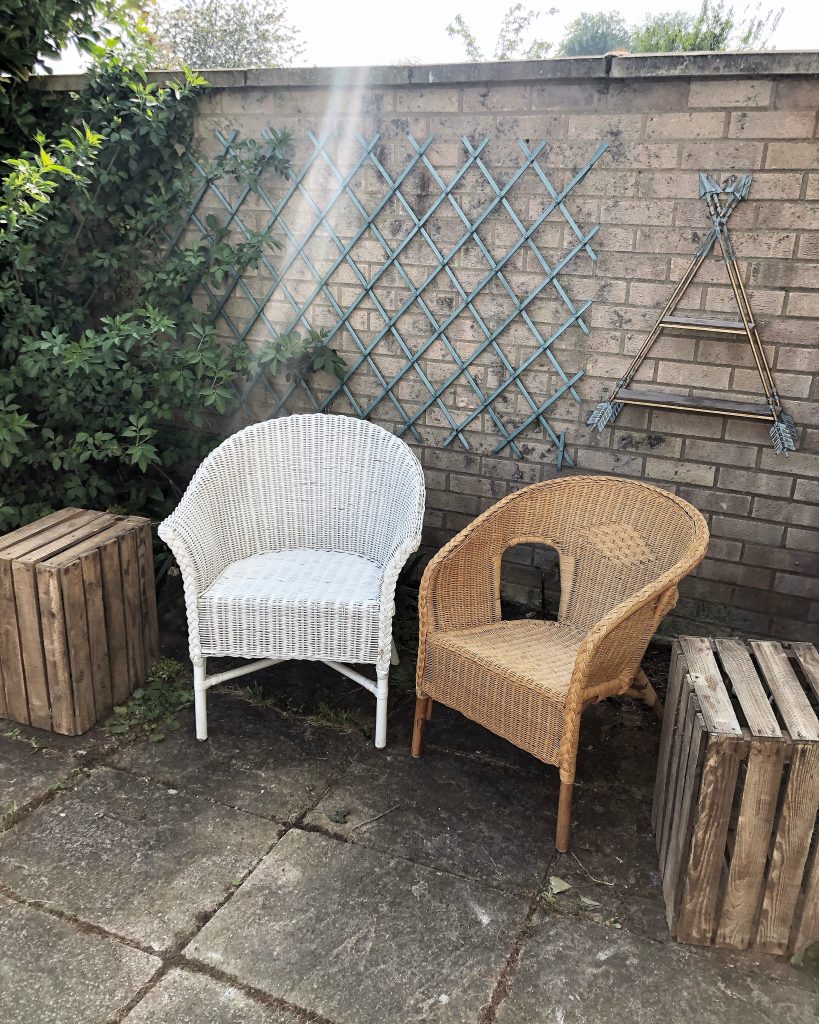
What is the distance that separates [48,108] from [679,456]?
2.72 metres

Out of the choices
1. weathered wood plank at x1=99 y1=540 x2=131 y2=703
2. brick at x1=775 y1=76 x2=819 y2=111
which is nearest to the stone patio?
weathered wood plank at x1=99 y1=540 x2=131 y2=703

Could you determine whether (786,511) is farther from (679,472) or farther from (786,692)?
(786,692)

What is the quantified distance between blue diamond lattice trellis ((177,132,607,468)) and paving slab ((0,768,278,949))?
156 cm

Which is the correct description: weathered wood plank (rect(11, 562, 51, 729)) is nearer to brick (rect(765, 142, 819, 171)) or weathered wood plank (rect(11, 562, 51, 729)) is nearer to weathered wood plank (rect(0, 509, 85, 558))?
weathered wood plank (rect(0, 509, 85, 558))

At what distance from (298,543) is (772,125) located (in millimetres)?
1865

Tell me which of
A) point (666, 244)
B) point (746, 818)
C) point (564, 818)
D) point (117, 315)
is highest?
point (666, 244)

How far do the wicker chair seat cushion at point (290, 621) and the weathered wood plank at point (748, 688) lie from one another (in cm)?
89

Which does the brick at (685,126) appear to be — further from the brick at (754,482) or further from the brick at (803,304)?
the brick at (754,482)

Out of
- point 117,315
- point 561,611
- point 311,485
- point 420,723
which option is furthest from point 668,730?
point 117,315

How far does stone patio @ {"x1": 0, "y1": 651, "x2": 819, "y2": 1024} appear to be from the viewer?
1.60 m

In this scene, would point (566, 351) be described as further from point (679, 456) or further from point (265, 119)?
point (265, 119)

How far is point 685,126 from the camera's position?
2453 mm

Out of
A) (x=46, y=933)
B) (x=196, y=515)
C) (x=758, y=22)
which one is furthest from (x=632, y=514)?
A: (x=758, y=22)

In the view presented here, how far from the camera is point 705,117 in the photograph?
7.96 feet
